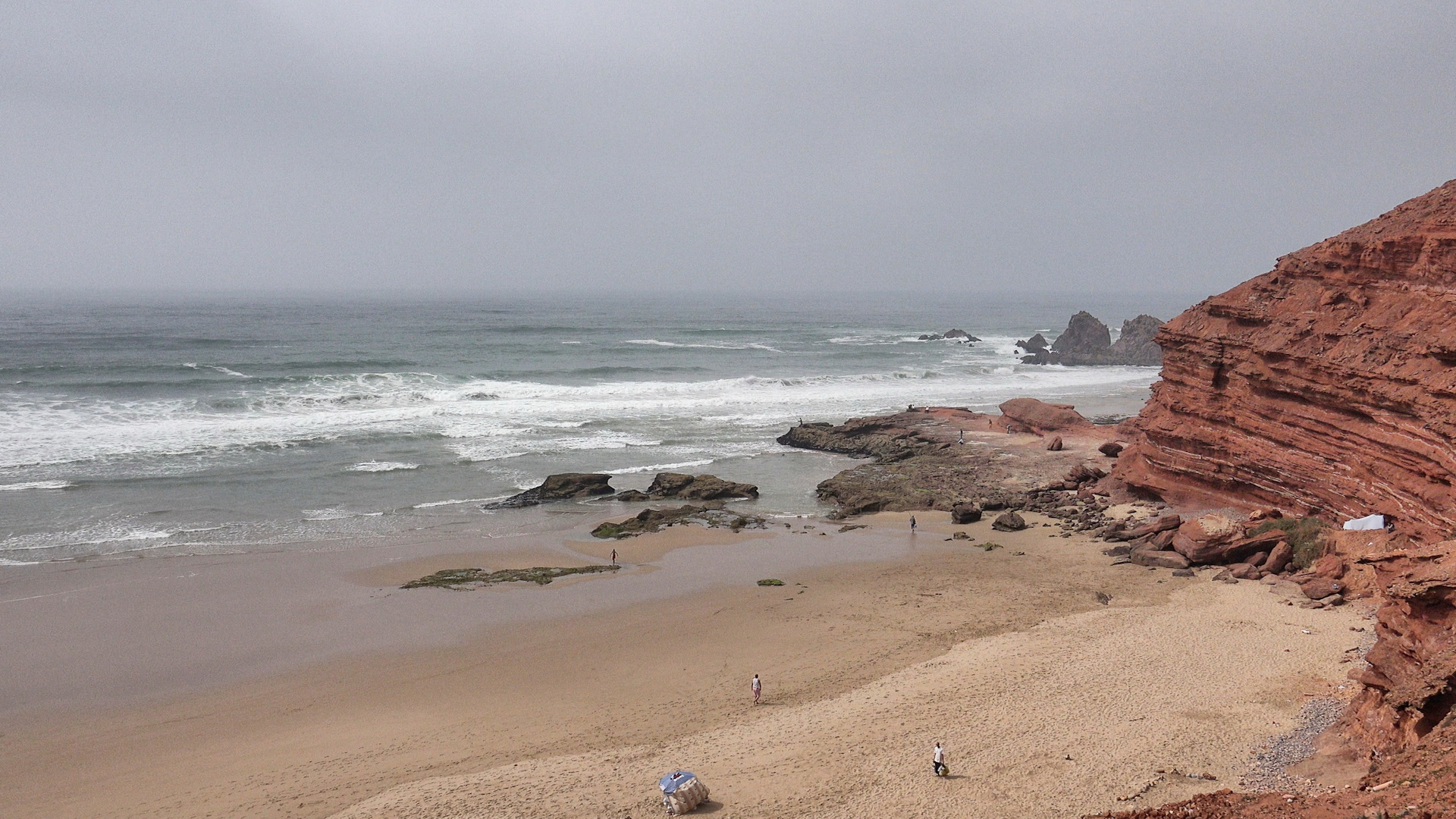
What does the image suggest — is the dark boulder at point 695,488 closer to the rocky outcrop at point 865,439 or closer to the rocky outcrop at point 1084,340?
the rocky outcrop at point 865,439

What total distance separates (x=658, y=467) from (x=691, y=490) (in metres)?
4.68

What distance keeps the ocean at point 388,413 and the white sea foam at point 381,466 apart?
0.16 m

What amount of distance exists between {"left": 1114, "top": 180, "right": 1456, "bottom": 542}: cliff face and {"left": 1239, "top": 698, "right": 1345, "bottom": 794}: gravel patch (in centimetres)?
558

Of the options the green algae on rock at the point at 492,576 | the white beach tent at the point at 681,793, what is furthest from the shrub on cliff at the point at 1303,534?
the green algae on rock at the point at 492,576

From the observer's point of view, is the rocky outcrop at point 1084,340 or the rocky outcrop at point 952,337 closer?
the rocky outcrop at point 1084,340

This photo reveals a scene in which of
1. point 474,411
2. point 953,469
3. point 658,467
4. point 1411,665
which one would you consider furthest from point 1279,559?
point 474,411

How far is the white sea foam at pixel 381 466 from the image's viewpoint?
32688 mm

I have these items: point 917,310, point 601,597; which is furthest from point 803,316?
point 601,597

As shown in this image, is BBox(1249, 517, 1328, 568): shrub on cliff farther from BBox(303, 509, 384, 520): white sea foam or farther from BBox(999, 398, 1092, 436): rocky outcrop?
BBox(303, 509, 384, 520): white sea foam

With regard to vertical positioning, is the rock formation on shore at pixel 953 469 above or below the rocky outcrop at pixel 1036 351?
below

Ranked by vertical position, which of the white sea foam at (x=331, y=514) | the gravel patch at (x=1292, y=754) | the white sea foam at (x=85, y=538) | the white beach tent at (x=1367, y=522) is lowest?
the white sea foam at (x=85, y=538)

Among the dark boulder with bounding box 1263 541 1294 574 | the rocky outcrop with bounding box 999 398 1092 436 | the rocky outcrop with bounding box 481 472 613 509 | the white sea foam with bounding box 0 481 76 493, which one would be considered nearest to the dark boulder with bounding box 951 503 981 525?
the dark boulder with bounding box 1263 541 1294 574

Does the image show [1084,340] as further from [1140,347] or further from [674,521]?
[674,521]

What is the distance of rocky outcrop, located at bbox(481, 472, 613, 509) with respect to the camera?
28.9m
